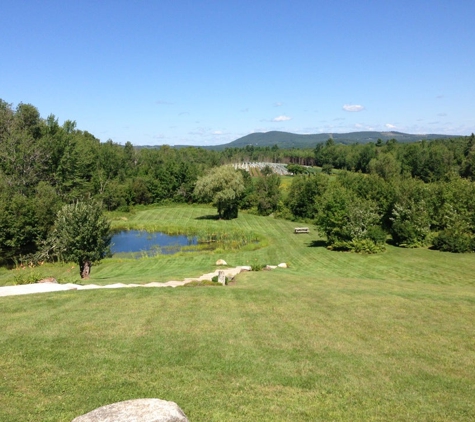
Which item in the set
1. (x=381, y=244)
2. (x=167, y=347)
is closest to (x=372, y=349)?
(x=167, y=347)

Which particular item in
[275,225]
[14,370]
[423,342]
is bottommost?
[275,225]

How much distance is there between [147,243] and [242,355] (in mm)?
40472

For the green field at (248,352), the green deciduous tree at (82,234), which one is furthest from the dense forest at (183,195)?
the green field at (248,352)

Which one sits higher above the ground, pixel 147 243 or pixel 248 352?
pixel 248 352

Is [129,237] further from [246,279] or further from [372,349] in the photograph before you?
[372,349]

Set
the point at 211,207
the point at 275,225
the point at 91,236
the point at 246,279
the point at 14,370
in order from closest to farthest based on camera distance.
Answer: the point at 14,370 → the point at 246,279 → the point at 91,236 → the point at 275,225 → the point at 211,207

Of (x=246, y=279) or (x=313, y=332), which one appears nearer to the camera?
(x=313, y=332)

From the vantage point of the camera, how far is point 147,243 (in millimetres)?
48188

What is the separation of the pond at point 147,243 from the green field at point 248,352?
26.7m

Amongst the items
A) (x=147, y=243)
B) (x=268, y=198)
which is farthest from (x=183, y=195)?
(x=147, y=243)

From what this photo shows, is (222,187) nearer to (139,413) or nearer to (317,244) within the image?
(317,244)

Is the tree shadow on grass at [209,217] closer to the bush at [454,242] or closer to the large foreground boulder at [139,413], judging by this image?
the bush at [454,242]

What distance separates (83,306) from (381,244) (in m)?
29.1

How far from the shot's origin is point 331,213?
37.1m
